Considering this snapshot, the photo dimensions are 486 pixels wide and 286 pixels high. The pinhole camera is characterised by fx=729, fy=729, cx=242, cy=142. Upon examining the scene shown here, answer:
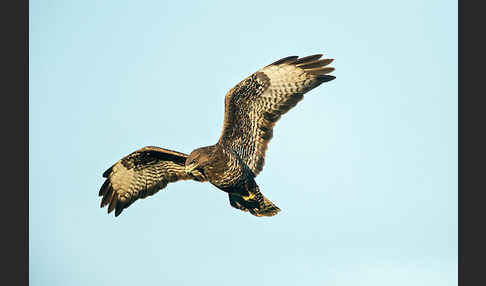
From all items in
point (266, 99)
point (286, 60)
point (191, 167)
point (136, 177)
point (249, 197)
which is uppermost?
point (286, 60)

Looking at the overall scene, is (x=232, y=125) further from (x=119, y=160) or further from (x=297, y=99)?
(x=119, y=160)

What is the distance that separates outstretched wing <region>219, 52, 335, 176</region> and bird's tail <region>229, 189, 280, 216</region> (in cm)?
51

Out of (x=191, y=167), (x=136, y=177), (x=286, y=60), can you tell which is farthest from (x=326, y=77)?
(x=136, y=177)

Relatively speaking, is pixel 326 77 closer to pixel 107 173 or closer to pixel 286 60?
pixel 286 60

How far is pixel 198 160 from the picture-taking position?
38.2 feet

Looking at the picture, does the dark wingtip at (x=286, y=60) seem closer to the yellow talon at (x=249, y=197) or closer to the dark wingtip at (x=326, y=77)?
the dark wingtip at (x=326, y=77)

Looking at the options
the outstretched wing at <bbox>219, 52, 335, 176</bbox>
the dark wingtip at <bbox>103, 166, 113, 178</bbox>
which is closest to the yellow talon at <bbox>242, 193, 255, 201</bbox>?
the outstretched wing at <bbox>219, 52, 335, 176</bbox>

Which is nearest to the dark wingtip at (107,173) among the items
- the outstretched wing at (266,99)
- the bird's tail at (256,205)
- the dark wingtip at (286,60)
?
the bird's tail at (256,205)

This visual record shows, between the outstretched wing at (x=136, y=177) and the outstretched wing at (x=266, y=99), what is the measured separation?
1351mm

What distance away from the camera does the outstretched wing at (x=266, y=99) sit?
12.4 metres

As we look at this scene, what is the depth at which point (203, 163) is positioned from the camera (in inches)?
458

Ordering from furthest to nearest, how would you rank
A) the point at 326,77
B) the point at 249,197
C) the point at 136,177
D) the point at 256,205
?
the point at 136,177 < the point at 256,205 < the point at 249,197 < the point at 326,77

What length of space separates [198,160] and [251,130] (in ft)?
4.26

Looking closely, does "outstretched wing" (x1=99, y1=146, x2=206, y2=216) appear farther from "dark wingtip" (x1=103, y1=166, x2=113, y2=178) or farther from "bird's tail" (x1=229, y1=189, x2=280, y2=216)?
"bird's tail" (x1=229, y1=189, x2=280, y2=216)
